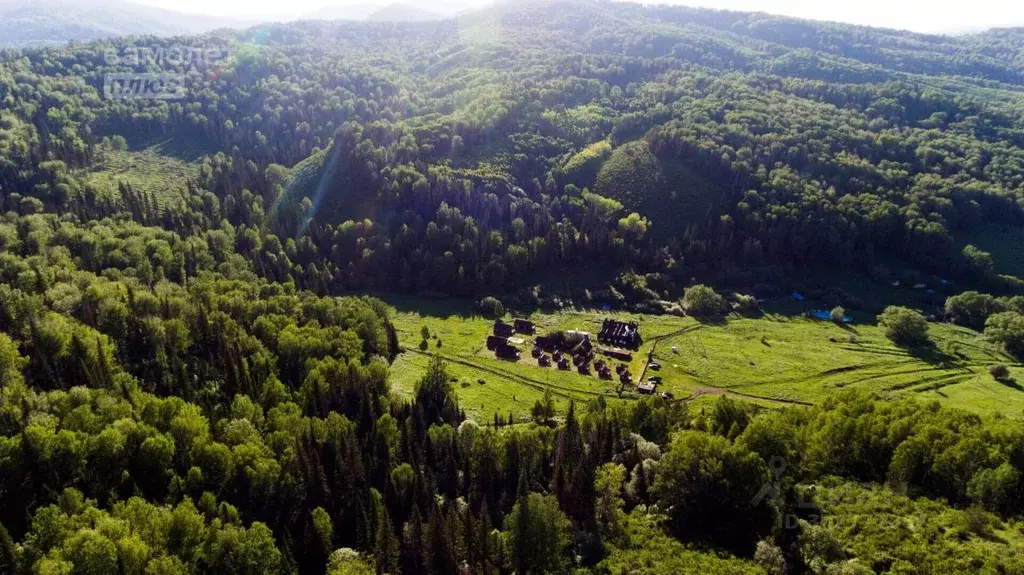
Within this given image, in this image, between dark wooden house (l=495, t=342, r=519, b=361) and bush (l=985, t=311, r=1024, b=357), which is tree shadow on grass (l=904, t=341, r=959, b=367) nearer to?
bush (l=985, t=311, r=1024, b=357)

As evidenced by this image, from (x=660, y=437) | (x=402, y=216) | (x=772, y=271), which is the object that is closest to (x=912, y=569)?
(x=660, y=437)

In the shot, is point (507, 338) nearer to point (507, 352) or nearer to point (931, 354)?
point (507, 352)

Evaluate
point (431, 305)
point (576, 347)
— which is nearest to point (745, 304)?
point (576, 347)

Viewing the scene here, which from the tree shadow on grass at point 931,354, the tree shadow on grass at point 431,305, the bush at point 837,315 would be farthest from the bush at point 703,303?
the tree shadow on grass at point 431,305

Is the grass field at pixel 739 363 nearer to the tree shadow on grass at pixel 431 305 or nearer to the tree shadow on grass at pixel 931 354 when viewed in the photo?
the tree shadow on grass at pixel 931 354

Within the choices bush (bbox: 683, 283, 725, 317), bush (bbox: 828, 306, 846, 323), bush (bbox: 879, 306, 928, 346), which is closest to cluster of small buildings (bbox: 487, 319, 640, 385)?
bush (bbox: 683, 283, 725, 317)

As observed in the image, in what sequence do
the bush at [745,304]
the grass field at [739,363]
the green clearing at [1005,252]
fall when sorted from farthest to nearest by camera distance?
the green clearing at [1005,252] → the bush at [745,304] → the grass field at [739,363]

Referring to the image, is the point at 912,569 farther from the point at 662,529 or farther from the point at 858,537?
the point at 662,529
